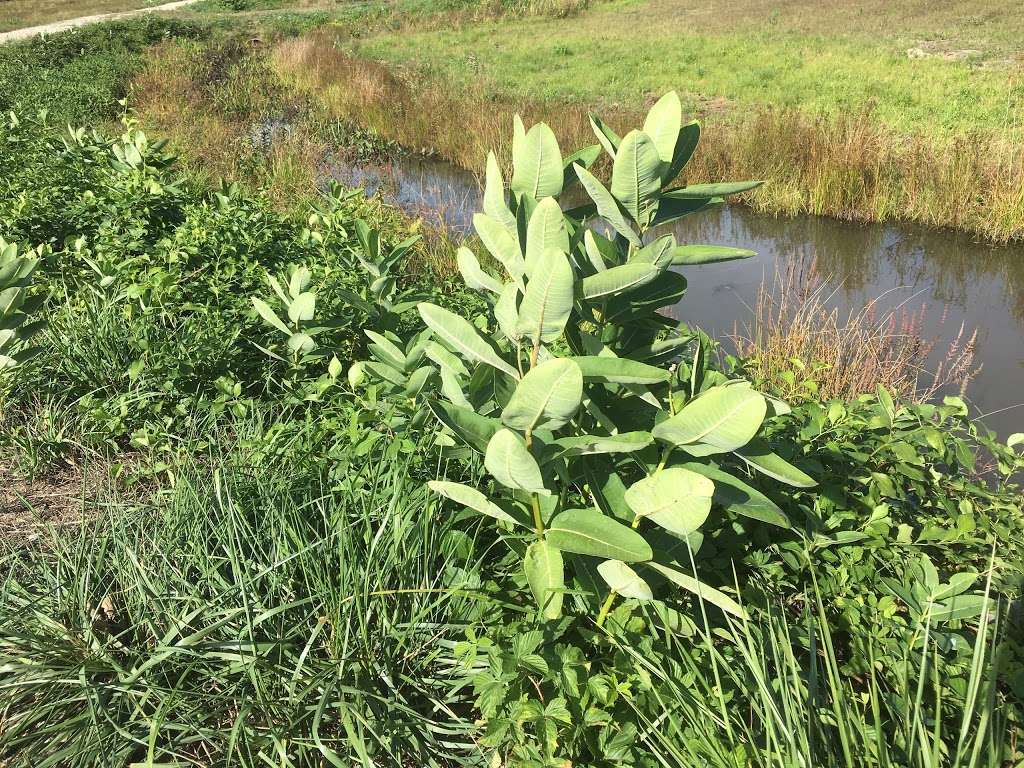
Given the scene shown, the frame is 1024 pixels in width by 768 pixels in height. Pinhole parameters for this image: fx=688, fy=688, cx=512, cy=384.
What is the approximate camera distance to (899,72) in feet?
37.6

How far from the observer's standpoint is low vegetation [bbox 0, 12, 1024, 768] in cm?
111

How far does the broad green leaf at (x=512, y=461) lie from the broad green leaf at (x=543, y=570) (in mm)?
181

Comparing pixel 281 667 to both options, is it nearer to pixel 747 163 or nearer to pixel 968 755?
pixel 968 755

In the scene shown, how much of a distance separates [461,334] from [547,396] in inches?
8.4

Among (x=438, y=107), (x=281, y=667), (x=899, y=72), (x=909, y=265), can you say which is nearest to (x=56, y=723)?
(x=281, y=667)

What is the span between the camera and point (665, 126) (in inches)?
46.2

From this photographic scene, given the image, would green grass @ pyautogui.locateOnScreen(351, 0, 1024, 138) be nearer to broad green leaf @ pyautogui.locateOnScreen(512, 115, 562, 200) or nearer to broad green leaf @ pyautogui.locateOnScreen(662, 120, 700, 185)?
broad green leaf @ pyautogui.locateOnScreen(662, 120, 700, 185)

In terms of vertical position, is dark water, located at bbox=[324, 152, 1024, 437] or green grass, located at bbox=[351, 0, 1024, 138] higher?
green grass, located at bbox=[351, 0, 1024, 138]

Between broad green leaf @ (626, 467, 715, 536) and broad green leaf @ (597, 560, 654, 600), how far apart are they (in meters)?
0.10

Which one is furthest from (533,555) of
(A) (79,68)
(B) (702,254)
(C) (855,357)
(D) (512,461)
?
(A) (79,68)

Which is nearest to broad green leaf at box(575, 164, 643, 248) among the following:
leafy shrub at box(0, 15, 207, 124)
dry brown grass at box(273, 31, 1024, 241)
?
dry brown grass at box(273, 31, 1024, 241)

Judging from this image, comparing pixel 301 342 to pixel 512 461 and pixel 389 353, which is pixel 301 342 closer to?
pixel 389 353

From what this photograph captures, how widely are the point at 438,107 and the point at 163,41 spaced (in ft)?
34.5

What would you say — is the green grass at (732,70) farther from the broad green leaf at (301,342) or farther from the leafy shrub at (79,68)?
the broad green leaf at (301,342)
